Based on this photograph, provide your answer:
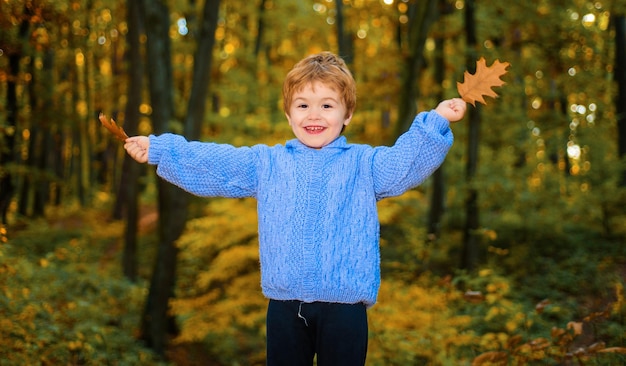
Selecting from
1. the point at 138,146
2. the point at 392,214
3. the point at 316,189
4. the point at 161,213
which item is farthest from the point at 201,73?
the point at 316,189

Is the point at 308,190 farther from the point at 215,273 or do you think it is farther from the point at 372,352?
the point at 215,273

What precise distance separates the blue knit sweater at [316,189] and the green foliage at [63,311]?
2.79 metres

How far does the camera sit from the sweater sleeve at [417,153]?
2250 mm

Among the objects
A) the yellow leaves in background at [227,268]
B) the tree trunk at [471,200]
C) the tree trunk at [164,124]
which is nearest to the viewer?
the tree trunk at [164,124]

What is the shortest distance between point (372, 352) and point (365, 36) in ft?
56.6

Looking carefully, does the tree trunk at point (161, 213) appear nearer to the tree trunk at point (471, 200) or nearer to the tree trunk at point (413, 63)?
the tree trunk at point (413, 63)

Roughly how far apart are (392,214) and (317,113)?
231 inches

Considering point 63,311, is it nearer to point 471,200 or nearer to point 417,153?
point 417,153

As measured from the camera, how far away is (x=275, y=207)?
2.41 metres

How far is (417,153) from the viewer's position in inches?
88.7

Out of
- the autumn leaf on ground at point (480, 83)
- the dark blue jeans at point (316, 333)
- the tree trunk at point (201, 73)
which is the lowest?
the dark blue jeans at point (316, 333)

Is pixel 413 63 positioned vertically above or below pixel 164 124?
above

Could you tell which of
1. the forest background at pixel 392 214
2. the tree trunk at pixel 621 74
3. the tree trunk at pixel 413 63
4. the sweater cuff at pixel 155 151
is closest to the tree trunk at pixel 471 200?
the forest background at pixel 392 214

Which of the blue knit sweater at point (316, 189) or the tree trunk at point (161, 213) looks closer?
the blue knit sweater at point (316, 189)
